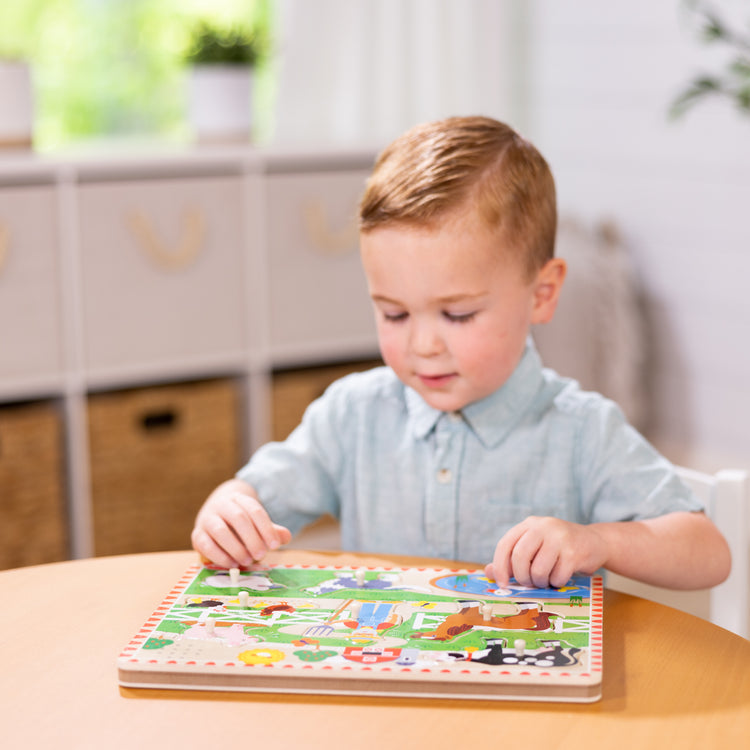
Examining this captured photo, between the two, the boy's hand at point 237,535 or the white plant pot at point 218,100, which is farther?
the white plant pot at point 218,100

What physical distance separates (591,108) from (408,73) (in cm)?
Result: 49

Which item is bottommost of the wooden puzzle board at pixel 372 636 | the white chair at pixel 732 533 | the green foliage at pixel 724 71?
the white chair at pixel 732 533

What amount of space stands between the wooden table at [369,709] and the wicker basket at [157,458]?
146 centimetres

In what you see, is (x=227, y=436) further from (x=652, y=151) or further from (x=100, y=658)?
(x=100, y=658)

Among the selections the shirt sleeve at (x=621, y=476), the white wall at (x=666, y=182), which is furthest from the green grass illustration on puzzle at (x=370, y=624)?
the white wall at (x=666, y=182)

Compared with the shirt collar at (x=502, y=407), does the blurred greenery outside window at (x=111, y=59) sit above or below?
above

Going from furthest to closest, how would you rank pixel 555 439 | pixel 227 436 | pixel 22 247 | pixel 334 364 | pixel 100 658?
1. pixel 334 364
2. pixel 227 436
3. pixel 22 247
4. pixel 555 439
5. pixel 100 658

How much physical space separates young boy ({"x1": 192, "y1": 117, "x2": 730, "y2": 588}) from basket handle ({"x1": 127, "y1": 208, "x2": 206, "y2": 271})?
1114 mm

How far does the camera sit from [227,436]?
243 cm

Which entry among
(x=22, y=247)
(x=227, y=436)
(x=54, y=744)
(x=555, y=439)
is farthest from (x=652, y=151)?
(x=54, y=744)

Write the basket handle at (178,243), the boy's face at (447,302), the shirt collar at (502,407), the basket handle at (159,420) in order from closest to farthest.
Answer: the boy's face at (447,302) < the shirt collar at (502,407) < the basket handle at (178,243) < the basket handle at (159,420)

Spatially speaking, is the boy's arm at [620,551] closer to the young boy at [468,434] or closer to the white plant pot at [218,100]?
the young boy at [468,434]

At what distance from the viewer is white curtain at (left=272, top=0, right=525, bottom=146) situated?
2658 millimetres

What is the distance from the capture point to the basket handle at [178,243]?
7.28 ft
